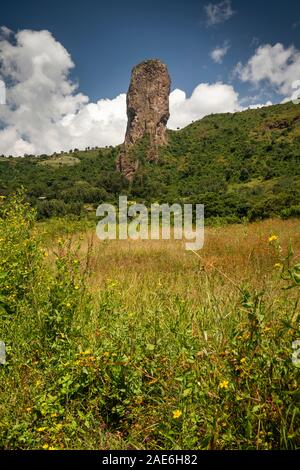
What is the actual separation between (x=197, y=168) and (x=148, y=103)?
137 feet

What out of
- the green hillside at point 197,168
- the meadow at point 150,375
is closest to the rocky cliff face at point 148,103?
the green hillside at point 197,168

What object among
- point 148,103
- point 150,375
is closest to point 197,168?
point 148,103

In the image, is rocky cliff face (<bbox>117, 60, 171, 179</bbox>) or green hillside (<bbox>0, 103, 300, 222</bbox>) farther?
rocky cliff face (<bbox>117, 60, 171, 179</bbox>)

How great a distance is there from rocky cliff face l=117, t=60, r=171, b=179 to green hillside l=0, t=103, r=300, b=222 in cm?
473

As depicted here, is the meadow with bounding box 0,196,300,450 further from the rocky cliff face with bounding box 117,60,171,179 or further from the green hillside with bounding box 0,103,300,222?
the rocky cliff face with bounding box 117,60,171,179

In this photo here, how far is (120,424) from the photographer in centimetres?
211

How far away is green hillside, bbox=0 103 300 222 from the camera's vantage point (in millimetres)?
57956

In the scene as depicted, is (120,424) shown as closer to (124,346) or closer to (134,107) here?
(124,346)

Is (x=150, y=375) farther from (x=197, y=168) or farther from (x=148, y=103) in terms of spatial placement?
(x=148, y=103)

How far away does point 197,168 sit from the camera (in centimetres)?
8069

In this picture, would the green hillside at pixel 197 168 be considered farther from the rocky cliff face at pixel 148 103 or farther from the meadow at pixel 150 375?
the meadow at pixel 150 375

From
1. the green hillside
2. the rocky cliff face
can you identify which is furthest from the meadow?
the rocky cliff face

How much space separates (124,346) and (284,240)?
264 inches

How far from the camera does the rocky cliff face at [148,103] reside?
106m
